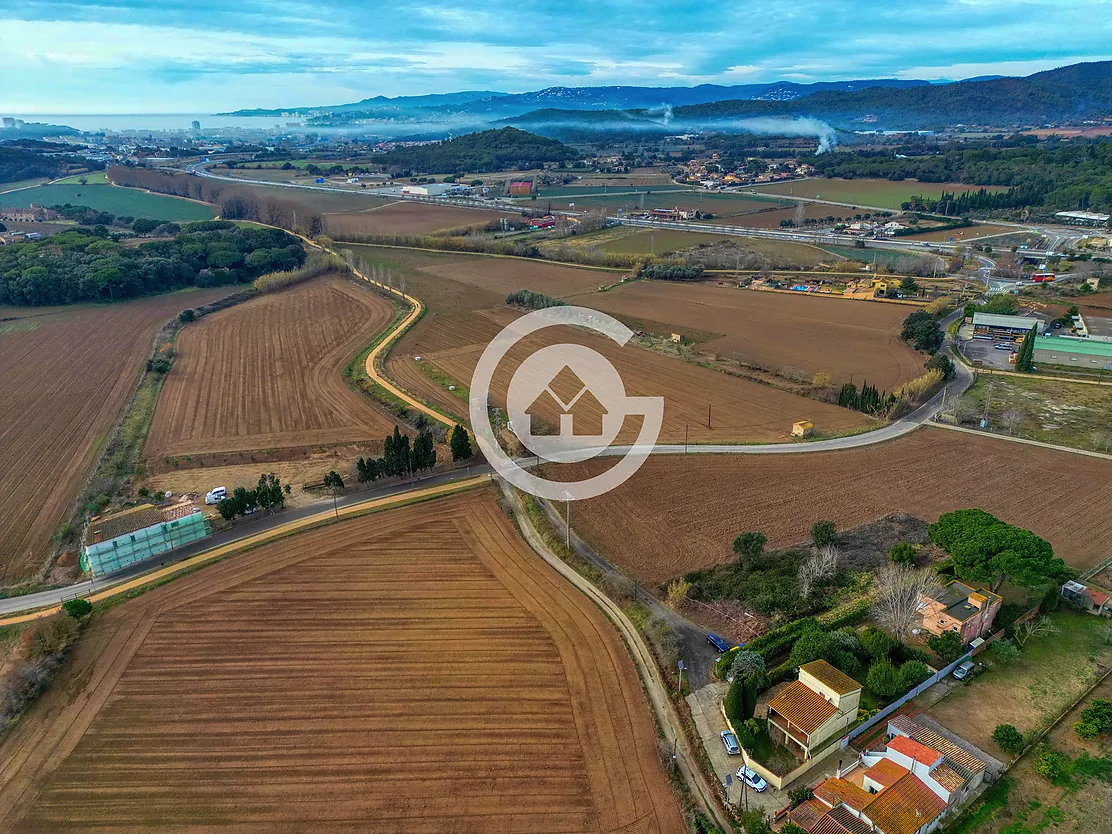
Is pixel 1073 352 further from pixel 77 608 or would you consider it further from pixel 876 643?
pixel 77 608

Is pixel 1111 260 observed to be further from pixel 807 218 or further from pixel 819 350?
pixel 819 350

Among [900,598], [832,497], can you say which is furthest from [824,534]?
[832,497]

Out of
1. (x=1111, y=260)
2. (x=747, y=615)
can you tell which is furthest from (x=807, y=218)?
(x=747, y=615)

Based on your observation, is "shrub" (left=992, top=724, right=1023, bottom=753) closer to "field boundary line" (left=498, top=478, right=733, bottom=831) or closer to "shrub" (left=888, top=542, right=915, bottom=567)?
"shrub" (left=888, top=542, right=915, bottom=567)

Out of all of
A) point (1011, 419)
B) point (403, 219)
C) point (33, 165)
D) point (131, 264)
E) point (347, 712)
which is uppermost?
point (33, 165)

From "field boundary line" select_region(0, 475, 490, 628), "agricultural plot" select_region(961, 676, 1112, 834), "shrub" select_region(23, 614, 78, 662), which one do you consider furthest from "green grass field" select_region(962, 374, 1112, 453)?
"shrub" select_region(23, 614, 78, 662)

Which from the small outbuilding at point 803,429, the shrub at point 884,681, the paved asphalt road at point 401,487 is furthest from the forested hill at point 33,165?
the shrub at point 884,681
